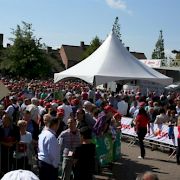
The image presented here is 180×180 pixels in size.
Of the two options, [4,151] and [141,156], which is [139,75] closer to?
[141,156]

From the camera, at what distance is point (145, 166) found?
491 inches

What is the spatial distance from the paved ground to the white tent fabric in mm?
3066

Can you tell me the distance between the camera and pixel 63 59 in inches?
3743

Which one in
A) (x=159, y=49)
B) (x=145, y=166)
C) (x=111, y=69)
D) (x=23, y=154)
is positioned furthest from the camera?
(x=159, y=49)

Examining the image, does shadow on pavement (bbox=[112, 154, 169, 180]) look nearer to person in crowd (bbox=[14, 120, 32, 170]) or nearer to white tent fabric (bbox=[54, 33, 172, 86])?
person in crowd (bbox=[14, 120, 32, 170])

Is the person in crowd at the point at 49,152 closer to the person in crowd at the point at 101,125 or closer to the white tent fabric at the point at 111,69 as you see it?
the person in crowd at the point at 101,125

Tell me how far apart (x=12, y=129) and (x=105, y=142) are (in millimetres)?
2731

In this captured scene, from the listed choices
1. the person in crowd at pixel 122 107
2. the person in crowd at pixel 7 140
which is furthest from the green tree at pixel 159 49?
the person in crowd at pixel 7 140

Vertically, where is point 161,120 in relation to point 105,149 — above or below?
above

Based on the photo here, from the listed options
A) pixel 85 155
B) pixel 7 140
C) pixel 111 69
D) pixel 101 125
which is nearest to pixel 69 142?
pixel 85 155

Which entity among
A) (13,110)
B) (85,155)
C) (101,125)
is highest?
(13,110)

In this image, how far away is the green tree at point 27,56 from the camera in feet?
161

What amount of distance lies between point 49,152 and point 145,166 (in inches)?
231

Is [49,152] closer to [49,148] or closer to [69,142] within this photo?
[49,148]
